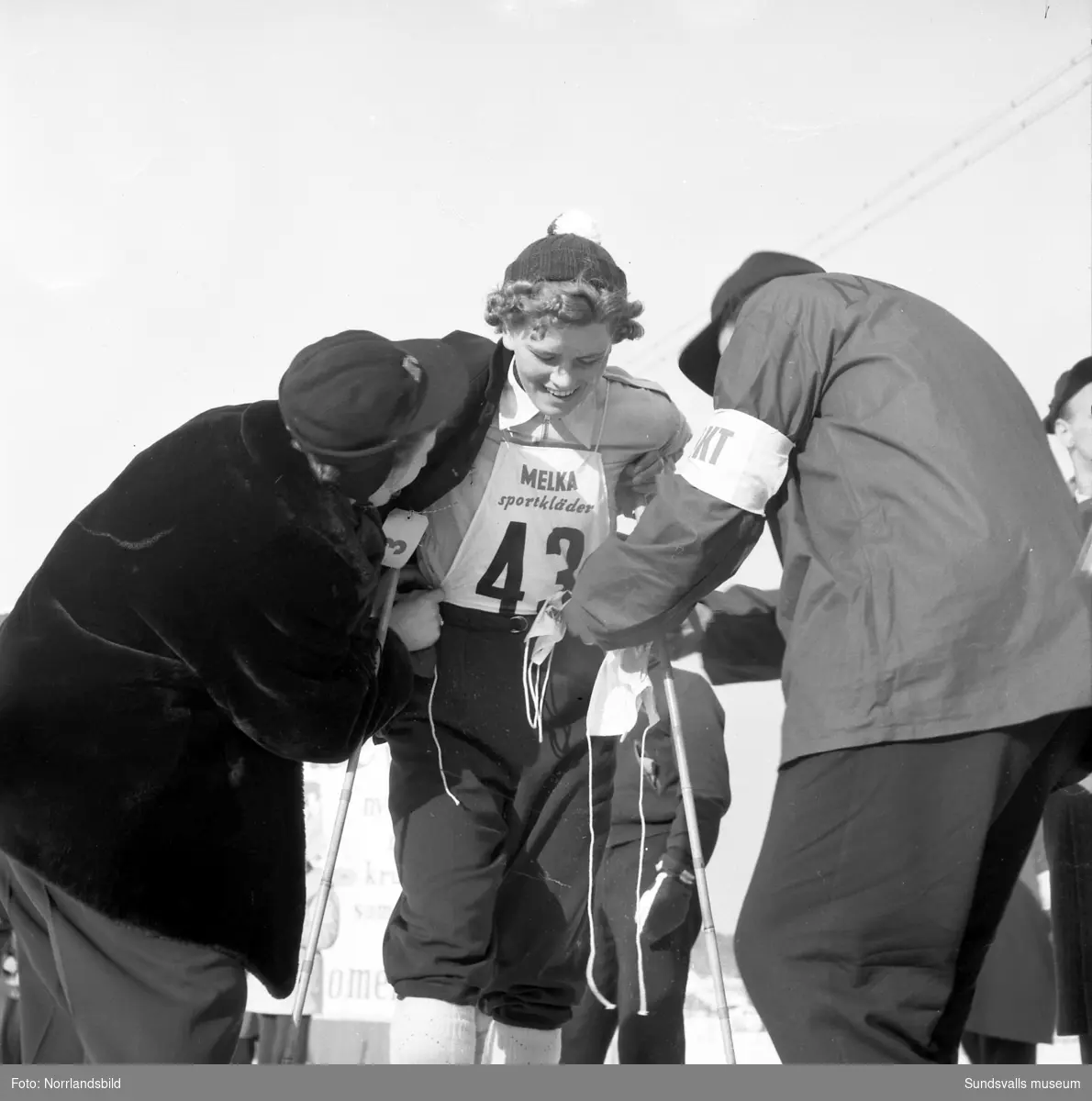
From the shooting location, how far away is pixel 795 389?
7.39 feet

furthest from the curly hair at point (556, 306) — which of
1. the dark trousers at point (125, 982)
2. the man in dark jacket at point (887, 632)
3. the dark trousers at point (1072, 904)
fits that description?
the dark trousers at point (1072, 904)

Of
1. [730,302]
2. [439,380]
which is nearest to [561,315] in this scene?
[439,380]

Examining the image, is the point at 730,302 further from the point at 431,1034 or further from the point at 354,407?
the point at 431,1034

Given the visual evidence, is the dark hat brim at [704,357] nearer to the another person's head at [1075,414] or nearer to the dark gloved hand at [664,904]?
the another person's head at [1075,414]

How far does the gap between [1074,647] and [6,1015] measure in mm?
3562

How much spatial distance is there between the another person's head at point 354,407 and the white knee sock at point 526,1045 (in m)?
1.28

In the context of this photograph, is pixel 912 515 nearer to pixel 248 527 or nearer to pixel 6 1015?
pixel 248 527

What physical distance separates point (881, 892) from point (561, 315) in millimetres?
1436

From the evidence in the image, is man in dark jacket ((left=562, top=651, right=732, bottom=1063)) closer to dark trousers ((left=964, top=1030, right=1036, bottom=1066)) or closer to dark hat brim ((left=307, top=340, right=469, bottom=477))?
dark trousers ((left=964, top=1030, right=1036, bottom=1066))

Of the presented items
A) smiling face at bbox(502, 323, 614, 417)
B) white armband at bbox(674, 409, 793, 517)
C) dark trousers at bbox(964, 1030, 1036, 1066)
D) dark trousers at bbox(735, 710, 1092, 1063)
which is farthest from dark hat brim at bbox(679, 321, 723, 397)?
dark trousers at bbox(964, 1030, 1036, 1066)

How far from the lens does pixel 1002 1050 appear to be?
12.7 feet

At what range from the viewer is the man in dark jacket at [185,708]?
7.54ft

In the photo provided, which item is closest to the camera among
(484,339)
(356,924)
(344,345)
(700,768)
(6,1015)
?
(344,345)
